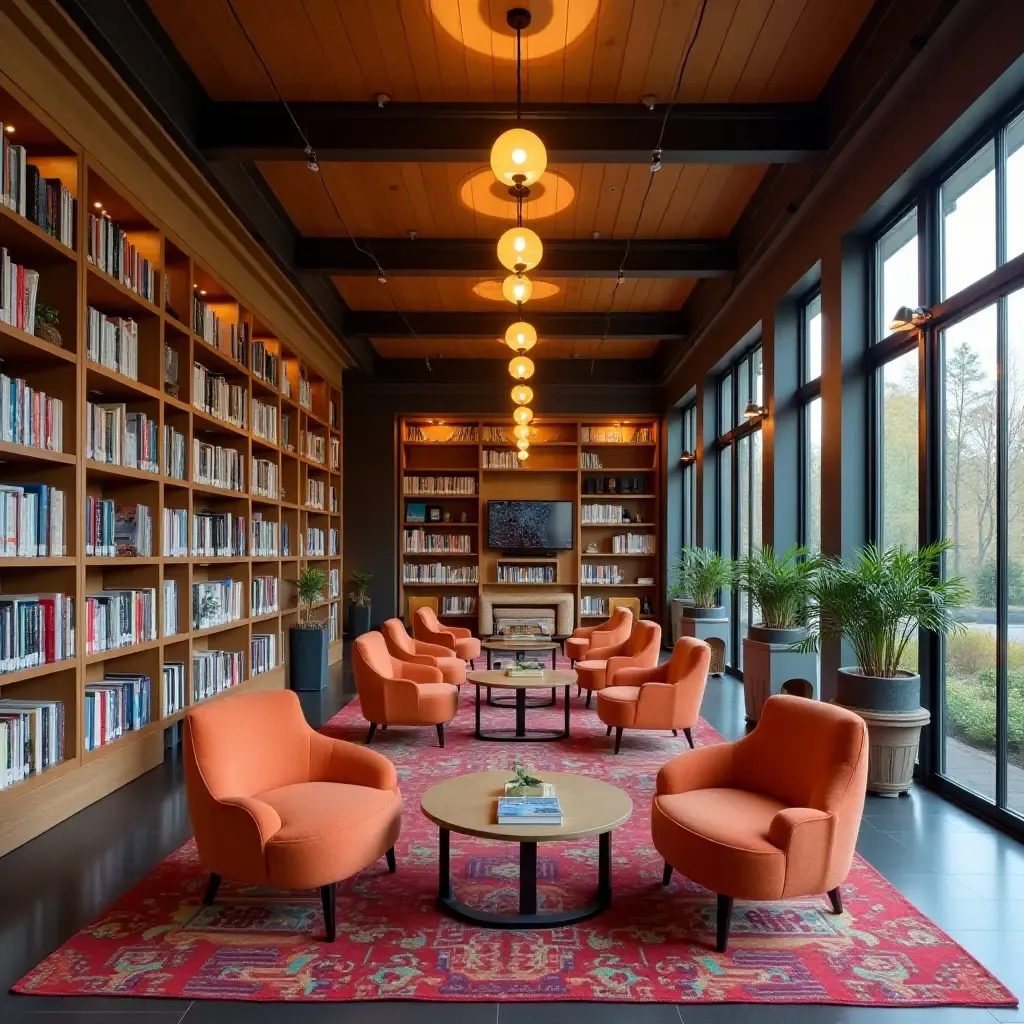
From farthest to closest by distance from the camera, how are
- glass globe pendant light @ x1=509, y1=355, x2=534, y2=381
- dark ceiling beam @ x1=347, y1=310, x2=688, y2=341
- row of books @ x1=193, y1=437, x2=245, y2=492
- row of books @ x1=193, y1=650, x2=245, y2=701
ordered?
1. dark ceiling beam @ x1=347, y1=310, x2=688, y2=341
2. glass globe pendant light @ x1=509, y1=355, x2=534, y2=381
3. row of books @ x1=193, y1=437, x2=245, y2=492
4. row of books @ x1=193, y1=650, x2=245, y2=701

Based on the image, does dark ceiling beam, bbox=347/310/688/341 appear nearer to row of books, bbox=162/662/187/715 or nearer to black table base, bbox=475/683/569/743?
black table base, bbox=475/683/569/743

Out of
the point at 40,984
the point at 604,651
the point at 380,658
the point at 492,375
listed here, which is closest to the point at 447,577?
the point at 492,375

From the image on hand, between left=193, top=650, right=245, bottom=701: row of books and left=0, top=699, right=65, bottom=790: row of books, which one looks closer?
left=0, top=699, right=65, bottom=790: row of books

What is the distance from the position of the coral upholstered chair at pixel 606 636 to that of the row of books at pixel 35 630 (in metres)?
4.92

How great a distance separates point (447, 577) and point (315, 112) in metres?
8.21

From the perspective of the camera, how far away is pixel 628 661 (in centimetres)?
712

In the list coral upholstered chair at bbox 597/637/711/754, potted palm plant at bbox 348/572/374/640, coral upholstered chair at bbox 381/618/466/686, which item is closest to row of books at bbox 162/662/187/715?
coral upholstered chair at bbox 381/618/466/686

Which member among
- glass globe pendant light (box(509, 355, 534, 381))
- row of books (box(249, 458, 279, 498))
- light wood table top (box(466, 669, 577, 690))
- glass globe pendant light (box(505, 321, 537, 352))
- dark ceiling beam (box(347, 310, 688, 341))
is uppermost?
dark ceiling beam (box(347, 310, 688, 341))

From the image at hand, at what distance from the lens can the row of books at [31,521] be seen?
13.0 feet

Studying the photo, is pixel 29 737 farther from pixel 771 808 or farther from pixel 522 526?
pixel 522 526

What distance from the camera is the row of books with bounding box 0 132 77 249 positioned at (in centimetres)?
391

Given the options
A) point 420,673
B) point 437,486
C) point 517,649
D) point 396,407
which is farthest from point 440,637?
point 396,407

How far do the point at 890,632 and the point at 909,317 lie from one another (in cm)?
183

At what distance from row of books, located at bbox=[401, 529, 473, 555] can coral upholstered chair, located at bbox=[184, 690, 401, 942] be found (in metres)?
8.87
